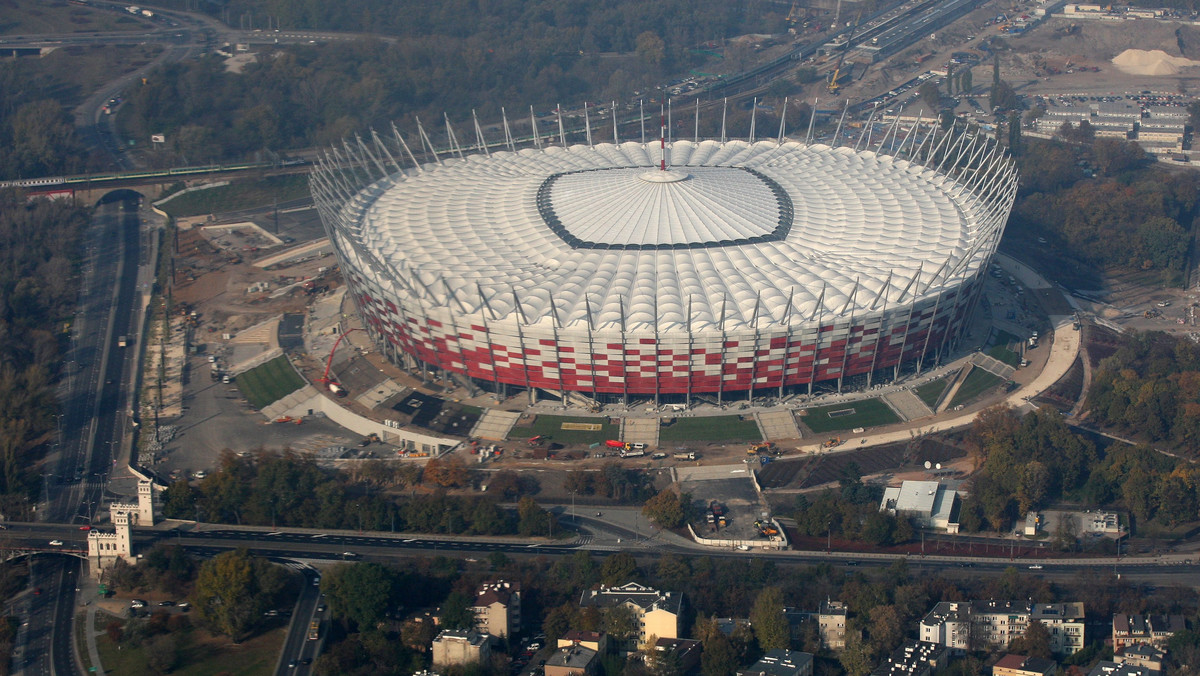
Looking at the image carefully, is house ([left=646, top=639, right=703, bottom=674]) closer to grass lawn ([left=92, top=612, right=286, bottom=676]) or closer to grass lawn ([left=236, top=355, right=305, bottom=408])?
grass lawn ([left=92, top=612, right=286, bottom=676])

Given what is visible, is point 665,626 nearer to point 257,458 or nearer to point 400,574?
point 400,574

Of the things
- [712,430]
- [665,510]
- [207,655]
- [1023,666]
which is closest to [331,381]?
[712,430]

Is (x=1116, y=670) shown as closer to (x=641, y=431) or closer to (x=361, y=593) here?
(x=641, y=431)

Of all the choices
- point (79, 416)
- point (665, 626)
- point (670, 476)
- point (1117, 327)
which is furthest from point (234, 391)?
point (1117, 327)

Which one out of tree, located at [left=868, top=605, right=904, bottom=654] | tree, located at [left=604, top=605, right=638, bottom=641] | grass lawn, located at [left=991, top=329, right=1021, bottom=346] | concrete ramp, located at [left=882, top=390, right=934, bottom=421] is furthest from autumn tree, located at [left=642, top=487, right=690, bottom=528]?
grass lawn, located at [left=991, top=329, right=1021, bottom=346]

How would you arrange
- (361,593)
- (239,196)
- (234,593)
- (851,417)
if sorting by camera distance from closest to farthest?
(361,593) → (234,593) → (851,417) → (239,196)

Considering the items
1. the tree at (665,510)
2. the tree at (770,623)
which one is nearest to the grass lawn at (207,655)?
the tree at (665,510)
